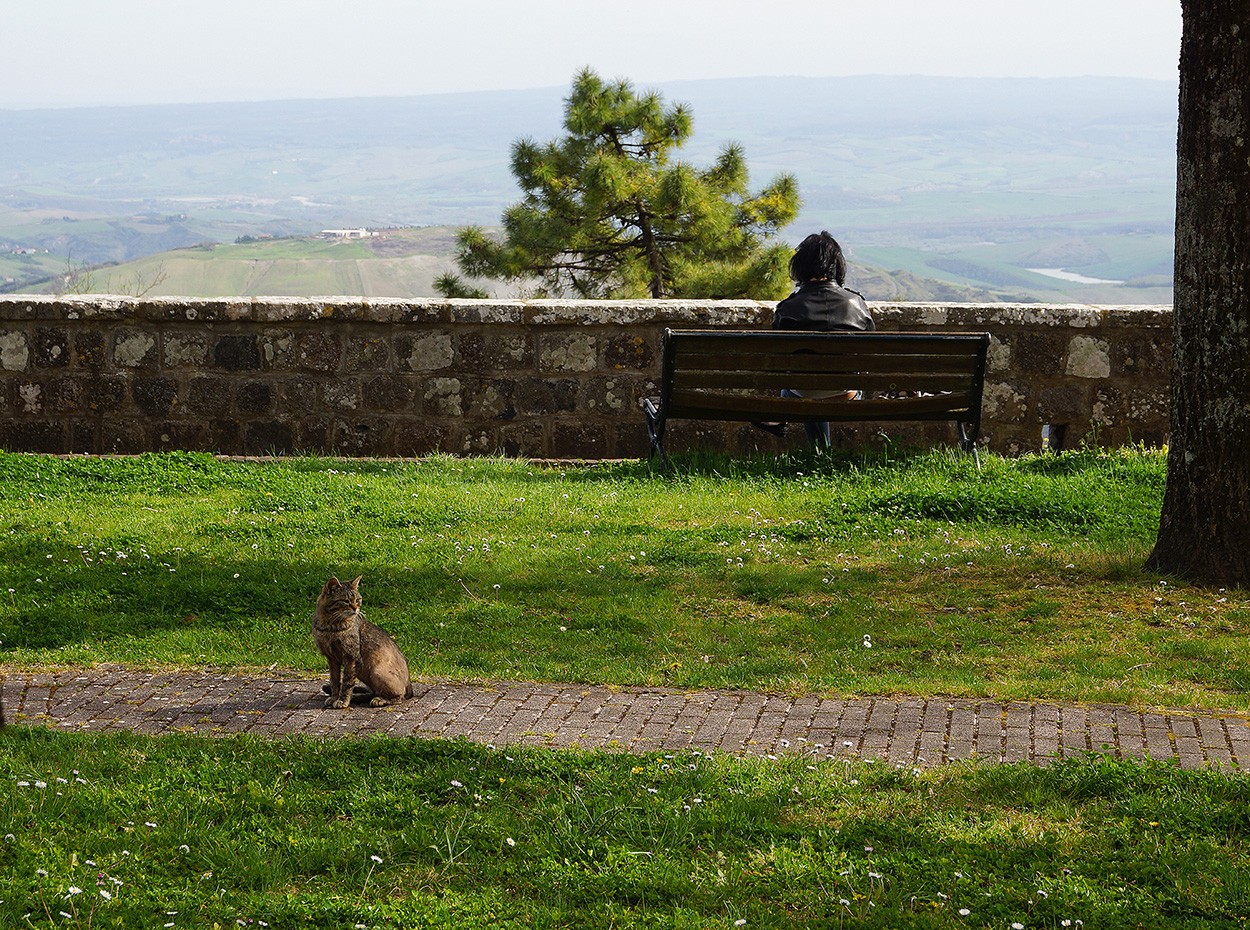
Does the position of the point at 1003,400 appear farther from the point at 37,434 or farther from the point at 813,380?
the point at 37,434

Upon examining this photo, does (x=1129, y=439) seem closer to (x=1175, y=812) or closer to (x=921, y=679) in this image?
(x=921, y=679)

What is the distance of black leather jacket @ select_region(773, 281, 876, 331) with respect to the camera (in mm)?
8570

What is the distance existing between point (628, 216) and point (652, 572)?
531 inches

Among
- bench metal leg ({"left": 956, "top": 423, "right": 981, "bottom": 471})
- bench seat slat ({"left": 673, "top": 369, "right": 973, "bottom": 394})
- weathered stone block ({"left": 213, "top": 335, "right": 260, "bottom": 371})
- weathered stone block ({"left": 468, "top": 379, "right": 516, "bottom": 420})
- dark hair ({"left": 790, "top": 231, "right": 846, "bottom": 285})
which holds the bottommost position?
bench metal leg ({"left": 956, "top": 423, "right": 981, "bottom": 471})

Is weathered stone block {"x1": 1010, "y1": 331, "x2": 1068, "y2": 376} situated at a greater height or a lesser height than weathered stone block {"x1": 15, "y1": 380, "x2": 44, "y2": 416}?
greater

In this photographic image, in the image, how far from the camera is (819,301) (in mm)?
8586

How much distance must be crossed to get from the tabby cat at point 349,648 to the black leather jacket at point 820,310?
4.75 metres

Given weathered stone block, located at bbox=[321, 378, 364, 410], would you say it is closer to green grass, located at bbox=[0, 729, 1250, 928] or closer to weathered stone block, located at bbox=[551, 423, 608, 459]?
weathered stone block, located at bbox=[551, 423, 608, 459]

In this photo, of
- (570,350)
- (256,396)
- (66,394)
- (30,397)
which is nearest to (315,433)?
(256,396)

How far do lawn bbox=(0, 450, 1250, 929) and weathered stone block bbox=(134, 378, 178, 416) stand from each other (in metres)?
0.90

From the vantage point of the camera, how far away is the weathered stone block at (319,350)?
934 centimetres

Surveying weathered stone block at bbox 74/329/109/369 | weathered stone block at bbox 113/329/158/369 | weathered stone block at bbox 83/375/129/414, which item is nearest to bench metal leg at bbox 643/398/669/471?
weathered stone block at bbox 113/329/158/369

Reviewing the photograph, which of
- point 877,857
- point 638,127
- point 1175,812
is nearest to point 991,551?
point 1175,812

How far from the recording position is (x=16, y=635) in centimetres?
539
